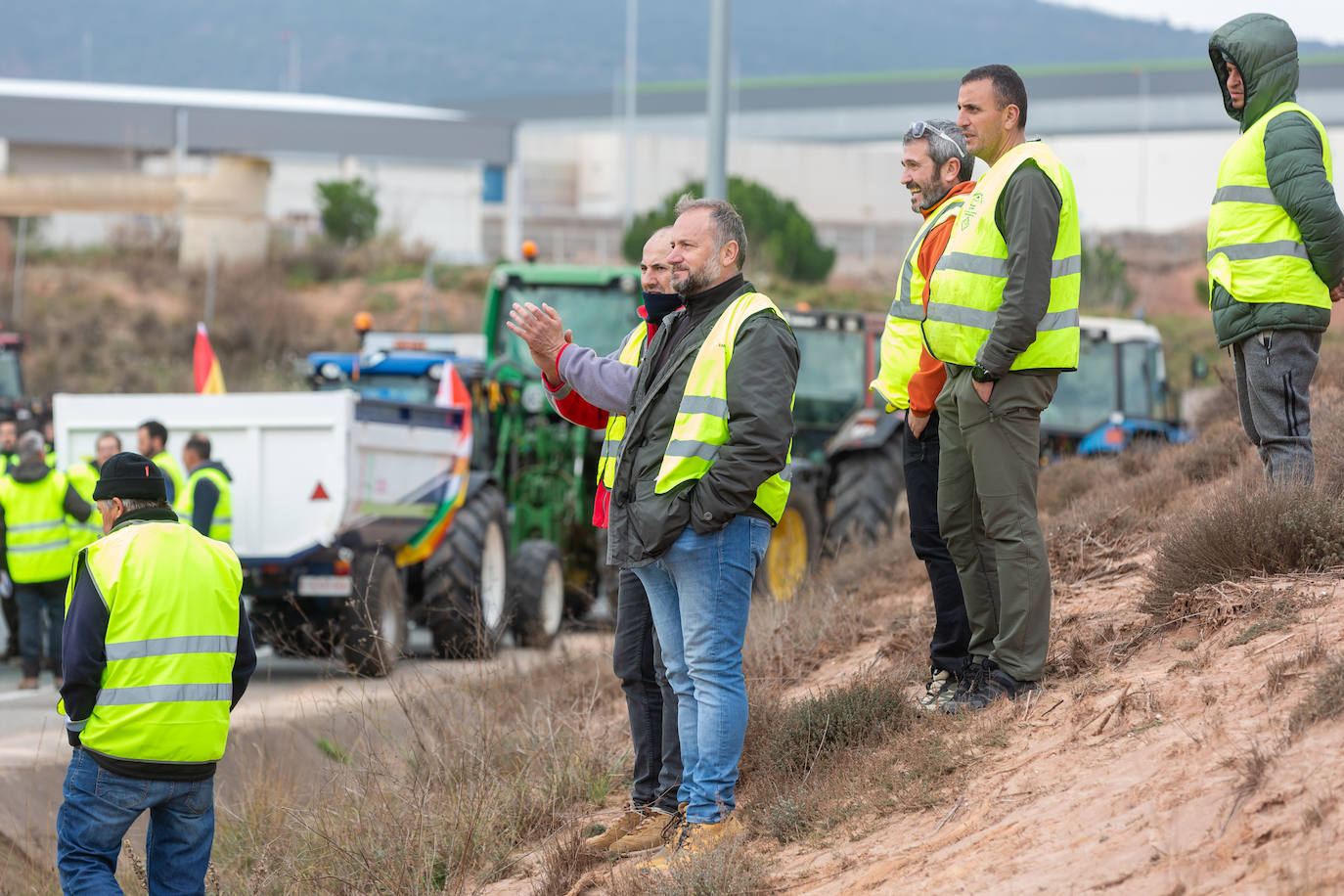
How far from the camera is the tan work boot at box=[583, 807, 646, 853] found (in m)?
5.32

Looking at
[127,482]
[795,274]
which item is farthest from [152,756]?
[795,274]

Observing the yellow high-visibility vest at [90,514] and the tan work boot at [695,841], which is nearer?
the tan work boot at [695,841]

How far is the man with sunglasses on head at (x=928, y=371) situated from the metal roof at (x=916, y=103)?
2128 inches

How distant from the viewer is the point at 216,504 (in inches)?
400

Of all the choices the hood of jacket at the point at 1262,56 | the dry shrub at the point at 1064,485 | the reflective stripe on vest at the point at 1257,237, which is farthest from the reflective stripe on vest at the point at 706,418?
the dry shrub at the point at 1064,485

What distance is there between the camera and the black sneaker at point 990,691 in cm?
551

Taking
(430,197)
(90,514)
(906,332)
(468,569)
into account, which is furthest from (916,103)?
(906,332)

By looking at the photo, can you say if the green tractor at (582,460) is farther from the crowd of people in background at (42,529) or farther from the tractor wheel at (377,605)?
the crowd of people in background at (42,529)

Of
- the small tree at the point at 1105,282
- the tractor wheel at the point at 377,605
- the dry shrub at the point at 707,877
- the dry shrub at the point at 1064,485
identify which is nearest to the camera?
the dry shrub at the point at 707,877

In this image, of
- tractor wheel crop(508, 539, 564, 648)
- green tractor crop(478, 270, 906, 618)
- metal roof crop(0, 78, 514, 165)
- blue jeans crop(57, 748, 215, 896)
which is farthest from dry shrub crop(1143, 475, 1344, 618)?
metal roof crop(0, 78, 514, 165)

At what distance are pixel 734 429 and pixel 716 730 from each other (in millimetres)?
978

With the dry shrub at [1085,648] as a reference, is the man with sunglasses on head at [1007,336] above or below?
above

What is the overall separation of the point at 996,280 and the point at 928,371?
58 centimetres

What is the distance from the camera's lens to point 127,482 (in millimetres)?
5148
